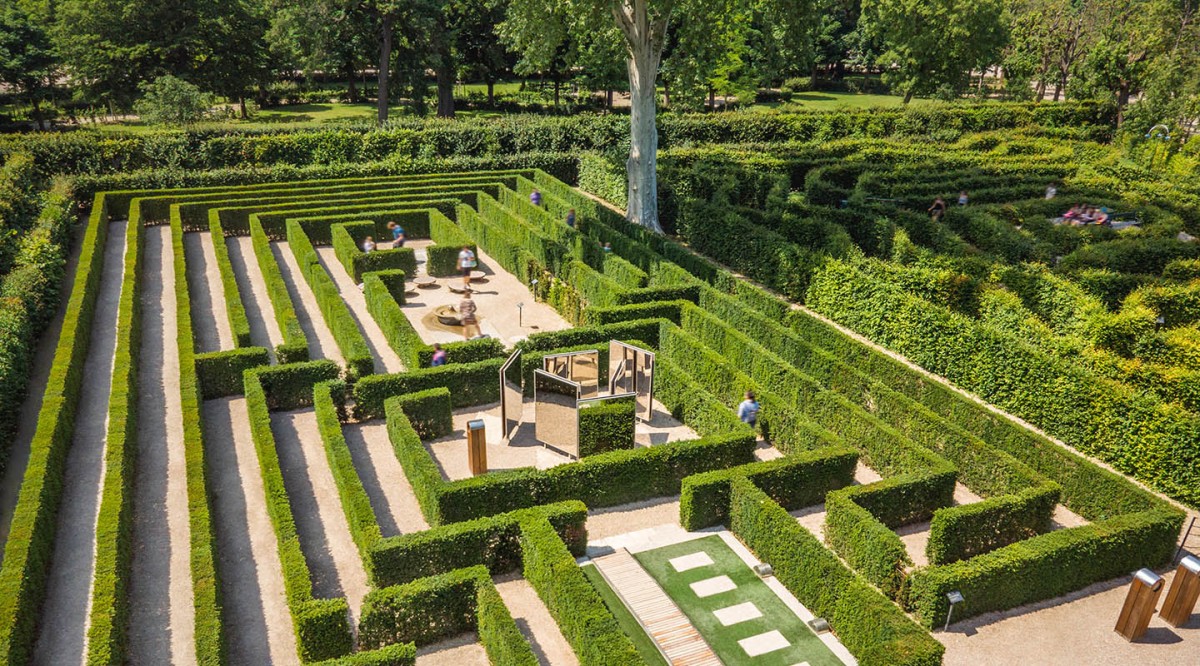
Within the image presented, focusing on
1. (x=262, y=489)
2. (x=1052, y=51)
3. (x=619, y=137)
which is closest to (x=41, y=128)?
(x=619, y=137)

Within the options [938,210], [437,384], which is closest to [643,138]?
[938,210]

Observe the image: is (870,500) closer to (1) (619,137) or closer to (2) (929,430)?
(2) (929,430)

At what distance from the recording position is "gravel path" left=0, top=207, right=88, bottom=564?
17359 millimetres

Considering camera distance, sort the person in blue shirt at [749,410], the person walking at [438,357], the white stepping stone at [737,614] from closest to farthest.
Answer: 1. the white stepping stone at [737,614]
2. the person in blue shirt at [749,410]
3. the person walking at [438,357]

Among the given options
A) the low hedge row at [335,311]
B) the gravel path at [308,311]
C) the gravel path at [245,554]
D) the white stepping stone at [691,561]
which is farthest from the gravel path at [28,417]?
the white stepping stone at [691,561]

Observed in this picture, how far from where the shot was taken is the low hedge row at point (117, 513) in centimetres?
1247

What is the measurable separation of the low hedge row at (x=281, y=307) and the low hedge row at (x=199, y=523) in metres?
2.49

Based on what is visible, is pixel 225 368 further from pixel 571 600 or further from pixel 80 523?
pixel 571 600

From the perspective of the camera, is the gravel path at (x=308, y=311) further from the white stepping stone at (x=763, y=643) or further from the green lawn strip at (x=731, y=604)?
the white stepping stone at (x=763, y=643)

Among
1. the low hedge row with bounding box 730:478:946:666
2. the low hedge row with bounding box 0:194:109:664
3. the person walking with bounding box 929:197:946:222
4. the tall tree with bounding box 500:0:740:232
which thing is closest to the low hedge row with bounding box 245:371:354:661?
the low hedge row with bounding box 0:194:109:664

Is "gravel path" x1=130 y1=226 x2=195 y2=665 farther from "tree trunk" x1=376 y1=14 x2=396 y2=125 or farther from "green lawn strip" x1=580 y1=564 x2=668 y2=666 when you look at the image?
"tree trunk" x1=376 y1=14 x2=396 y2=125

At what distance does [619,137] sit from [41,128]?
153 feet

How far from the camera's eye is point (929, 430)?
1925 centimetres

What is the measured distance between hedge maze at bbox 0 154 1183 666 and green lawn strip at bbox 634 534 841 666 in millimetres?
558
